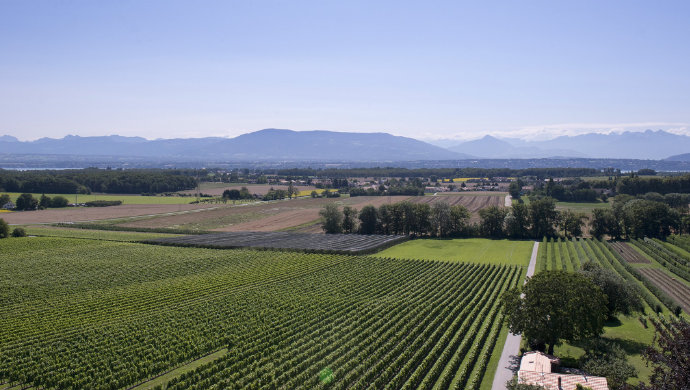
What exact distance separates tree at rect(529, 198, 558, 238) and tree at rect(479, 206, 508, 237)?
539cm

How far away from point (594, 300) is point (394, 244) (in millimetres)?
48692

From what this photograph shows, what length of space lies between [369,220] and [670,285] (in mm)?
51794

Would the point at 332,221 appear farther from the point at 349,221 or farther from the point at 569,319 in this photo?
the point at 569,319

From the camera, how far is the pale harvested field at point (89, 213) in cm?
9725

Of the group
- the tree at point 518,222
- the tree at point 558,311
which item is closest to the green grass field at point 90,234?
the tree at point 518,222

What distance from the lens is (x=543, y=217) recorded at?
83938 millimetres

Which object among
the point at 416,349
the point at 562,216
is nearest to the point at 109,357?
the point at 416,349

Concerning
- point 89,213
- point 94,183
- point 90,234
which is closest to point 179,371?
point 90,234

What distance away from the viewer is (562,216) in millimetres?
84875

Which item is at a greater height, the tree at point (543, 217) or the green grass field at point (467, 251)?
the tree at point (543, 217)

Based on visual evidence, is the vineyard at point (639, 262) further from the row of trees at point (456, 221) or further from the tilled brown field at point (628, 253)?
the row of trees at point (456, 221)

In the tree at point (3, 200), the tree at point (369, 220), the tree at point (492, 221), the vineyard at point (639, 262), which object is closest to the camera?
the vineyard at point (639, 262)

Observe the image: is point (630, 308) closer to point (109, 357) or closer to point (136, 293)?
point (109, 357)

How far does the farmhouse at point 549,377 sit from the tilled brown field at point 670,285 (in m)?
21.9
